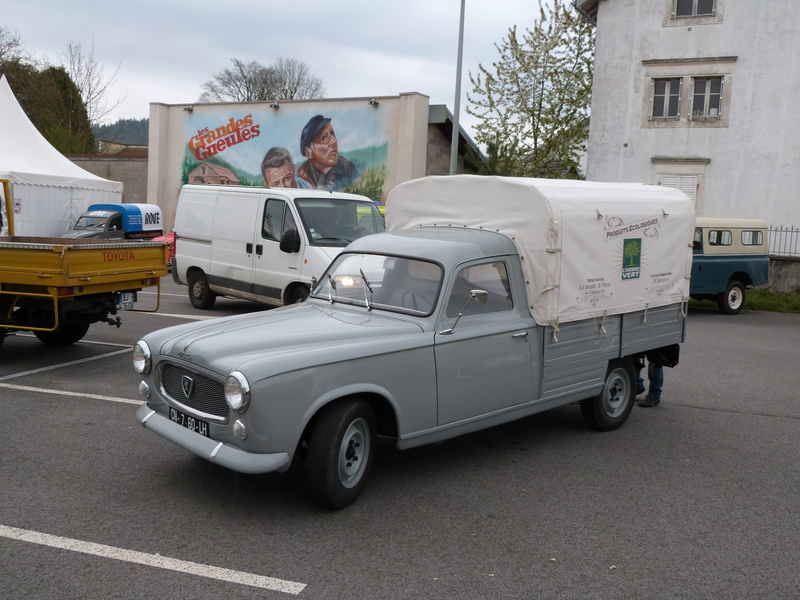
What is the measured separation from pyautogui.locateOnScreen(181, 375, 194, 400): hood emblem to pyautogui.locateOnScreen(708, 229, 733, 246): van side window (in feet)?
46.0

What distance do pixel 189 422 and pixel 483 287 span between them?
242cm

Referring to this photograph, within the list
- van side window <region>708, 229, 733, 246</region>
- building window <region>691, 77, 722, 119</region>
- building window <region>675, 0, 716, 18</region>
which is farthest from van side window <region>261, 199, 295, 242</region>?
building window <region>675, 0, 716, 18</region>

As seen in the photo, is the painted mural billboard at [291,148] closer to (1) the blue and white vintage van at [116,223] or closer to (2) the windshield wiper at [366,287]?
(1) the blue and white vintage van at [116,223]

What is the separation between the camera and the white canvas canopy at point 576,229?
6.34 meters

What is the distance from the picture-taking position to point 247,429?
4656 millimetres

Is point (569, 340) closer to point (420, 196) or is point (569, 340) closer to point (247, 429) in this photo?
point (420, 196)

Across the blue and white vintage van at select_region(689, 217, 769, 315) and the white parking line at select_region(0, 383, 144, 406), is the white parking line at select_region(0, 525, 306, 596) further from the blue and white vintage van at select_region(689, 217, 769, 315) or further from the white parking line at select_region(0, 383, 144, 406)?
the blue and white vintage van at select_region(689, 217, 769, 315)

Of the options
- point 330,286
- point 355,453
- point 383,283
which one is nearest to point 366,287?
point 383,283

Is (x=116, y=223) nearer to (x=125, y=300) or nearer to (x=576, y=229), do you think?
(x=125, y=300)

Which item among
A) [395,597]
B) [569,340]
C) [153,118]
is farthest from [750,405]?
[153,118]

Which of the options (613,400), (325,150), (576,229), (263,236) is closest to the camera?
(576,229)

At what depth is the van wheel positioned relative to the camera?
14.3 metres

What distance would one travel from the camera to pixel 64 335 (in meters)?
10.4

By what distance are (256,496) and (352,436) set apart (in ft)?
2.58
